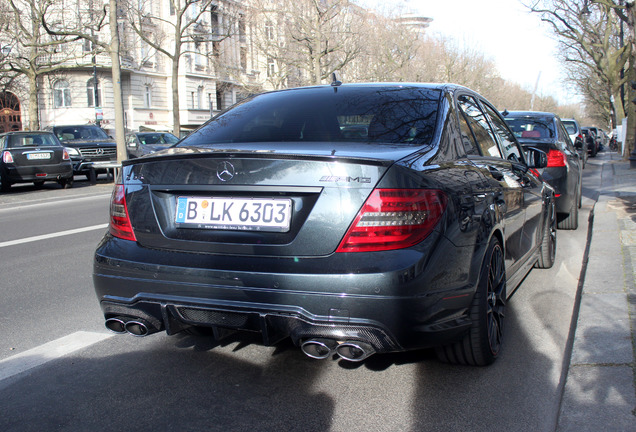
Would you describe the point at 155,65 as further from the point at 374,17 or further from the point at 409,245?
the point at 409,245

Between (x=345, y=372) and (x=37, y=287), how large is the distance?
3338mm

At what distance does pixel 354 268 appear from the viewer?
2.75 meters

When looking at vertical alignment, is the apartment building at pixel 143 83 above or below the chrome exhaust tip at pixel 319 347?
above

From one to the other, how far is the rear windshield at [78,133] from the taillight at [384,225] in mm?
20702

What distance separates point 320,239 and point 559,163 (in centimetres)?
596

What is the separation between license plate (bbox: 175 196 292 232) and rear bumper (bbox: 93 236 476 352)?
0.16m

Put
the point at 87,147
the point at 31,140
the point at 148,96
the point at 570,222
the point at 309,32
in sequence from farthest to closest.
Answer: the point at 148,96 → the point at 309,32 → the point at 87,147 → the point at 31,140 → the point at 570,222

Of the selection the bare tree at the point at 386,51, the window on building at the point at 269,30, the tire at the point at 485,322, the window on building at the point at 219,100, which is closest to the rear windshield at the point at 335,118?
the tire at the point at 485,322

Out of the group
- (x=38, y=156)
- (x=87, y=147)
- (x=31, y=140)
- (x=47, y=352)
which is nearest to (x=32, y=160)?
(x=38, y=156)

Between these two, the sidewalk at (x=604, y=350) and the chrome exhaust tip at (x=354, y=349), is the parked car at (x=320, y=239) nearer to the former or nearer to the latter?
the chrome exhaust tip at (x=354, y=349)

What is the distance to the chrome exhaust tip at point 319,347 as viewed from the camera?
9.27ft

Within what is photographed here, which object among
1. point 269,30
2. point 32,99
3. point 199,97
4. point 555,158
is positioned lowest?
point 555,158

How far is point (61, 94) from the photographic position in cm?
4756

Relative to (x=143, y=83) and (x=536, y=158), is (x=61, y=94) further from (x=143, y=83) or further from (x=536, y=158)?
(x=536, y=158)
